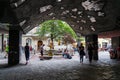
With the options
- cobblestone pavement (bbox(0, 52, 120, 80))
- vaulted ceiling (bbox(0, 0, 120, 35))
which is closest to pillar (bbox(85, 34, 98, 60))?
vaulted ceiling (bbox(0, 0, 120, 35))

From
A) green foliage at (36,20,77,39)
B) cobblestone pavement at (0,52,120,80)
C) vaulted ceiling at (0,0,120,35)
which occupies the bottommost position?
cobblestone pavement at (0,52,120,80)

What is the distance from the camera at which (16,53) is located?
74.9 ft

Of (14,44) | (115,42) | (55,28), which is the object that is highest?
(55,28)

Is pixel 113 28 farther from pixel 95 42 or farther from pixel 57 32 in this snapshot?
pixel 57 32

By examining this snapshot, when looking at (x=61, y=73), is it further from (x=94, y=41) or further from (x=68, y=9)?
(x=94, y=41)

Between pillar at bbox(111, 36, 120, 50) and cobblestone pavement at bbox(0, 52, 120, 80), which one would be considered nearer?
cobblestone pavement at bbox(0, 52, 120, 80)

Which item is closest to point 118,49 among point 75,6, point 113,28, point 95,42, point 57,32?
point 95,42

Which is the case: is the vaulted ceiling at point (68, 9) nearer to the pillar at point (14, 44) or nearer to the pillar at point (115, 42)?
the pillar at point (14, 44)

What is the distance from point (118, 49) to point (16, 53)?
1208 centimetres

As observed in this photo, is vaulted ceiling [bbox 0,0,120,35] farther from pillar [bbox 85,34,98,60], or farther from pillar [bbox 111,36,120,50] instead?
pillar [bbox 111,36,120,50]

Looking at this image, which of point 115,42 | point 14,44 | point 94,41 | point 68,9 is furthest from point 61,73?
point 115,42

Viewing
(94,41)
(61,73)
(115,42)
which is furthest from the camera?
(115,42)

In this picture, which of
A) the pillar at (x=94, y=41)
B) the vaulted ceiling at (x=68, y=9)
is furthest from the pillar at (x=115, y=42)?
the vaulted ceiling at (x=68, y=9)

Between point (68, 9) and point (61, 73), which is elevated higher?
point (68, 9)
